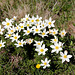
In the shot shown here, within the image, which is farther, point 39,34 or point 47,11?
point 47,11

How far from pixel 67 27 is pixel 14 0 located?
6.96ft

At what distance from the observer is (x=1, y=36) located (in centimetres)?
309

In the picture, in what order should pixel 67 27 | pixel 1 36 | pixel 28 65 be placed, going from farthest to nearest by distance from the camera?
1. pixel 67 27
2. pixel 1 36
3. pixel 28 65

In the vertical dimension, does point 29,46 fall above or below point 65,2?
below

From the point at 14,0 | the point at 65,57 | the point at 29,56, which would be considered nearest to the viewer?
the point at 65,57

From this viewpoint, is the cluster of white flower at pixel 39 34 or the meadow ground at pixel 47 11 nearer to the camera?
the cluster of white flower at pixel 39 34

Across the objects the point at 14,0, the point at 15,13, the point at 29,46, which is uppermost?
the point at 14,0

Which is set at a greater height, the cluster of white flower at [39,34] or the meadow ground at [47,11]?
the meadow ground at [47,11]

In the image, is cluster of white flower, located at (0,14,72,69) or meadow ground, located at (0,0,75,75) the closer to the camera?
cluster of white flower, located at (0,14,72,69)

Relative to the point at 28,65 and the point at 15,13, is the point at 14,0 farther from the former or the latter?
the point at 28,65

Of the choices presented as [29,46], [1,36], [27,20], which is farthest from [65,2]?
[1,36]

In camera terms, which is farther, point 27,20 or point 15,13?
point 15,13

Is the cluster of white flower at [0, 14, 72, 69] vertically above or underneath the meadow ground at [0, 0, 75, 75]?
underneath

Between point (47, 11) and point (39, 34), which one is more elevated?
point (47, 11)
